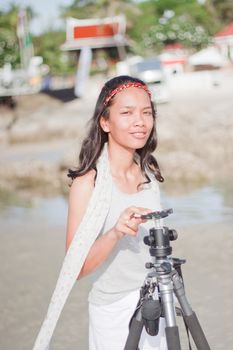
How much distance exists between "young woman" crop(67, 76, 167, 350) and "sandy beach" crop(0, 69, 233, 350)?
1.73 meters

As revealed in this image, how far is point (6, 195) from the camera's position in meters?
12.2

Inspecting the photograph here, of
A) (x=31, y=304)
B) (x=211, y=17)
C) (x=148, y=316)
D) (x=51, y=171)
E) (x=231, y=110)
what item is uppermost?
(x=211, y=17)

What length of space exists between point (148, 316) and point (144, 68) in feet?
103

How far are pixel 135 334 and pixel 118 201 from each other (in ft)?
1.24

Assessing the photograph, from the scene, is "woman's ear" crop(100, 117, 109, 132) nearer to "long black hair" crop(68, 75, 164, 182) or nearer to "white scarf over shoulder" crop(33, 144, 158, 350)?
"long black hair" crop(68, 75, 164, 182)

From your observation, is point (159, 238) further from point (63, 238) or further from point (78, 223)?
point (63, 238)

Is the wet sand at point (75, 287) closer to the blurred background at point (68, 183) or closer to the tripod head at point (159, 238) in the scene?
the blurred background at point (68, 183)

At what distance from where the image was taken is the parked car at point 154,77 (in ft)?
97.7

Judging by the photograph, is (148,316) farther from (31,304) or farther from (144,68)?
(144,68)

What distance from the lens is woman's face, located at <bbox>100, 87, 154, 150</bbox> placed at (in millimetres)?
2264

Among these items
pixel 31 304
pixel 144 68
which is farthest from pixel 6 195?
pixel 144 68

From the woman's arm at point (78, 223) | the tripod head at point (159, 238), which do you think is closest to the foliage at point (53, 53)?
the woman's arm at point (78, 223)

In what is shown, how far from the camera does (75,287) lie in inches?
224

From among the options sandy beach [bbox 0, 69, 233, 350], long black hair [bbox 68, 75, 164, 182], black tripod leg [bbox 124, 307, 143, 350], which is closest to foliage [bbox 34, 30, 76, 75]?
sandy beach [bbox 0, 69, 233, 350]
